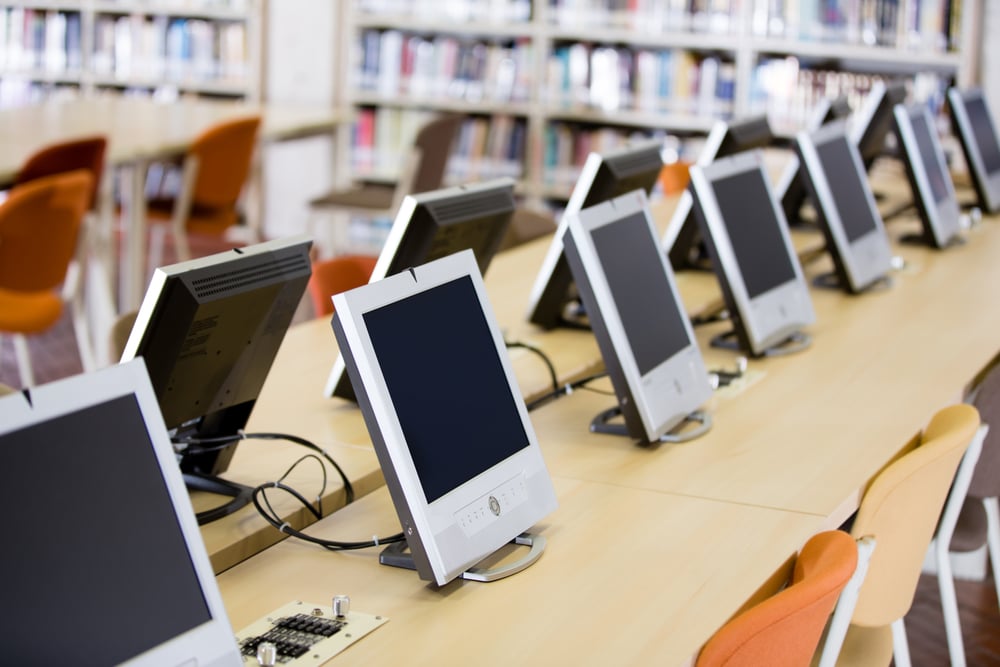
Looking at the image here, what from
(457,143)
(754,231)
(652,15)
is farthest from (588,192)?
(457,143)

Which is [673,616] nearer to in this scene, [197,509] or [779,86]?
[197,509]

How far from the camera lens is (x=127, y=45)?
24.8ft

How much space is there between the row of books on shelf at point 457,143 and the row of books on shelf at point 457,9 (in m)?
0.52

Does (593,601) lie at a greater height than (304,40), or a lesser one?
lesser

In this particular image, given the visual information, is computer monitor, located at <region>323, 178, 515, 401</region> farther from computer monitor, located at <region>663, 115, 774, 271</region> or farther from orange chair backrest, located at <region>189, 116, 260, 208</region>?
orange chair backrest, located at <region>189, 116, 260, 208</region>

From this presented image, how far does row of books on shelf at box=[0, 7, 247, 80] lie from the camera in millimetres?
7445

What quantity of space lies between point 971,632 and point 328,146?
199 inches

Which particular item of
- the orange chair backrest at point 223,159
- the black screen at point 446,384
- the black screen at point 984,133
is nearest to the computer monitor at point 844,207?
the black screen at point 984,133

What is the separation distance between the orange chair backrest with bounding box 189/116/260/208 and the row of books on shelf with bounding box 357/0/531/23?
1586mm

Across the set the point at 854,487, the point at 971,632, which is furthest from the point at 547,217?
the point at 854,487

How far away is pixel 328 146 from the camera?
292 inches

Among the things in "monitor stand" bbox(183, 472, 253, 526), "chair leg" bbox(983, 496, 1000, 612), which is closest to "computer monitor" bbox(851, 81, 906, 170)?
"chair leg" bbox(983, 496, 1000, 612)

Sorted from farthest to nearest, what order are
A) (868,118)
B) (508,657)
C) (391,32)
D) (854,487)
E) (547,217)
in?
(391,32)
(547,217)
(868,118)
(854,487)
(508,657)

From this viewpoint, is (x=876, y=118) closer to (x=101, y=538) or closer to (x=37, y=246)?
(x=37, y=246)
